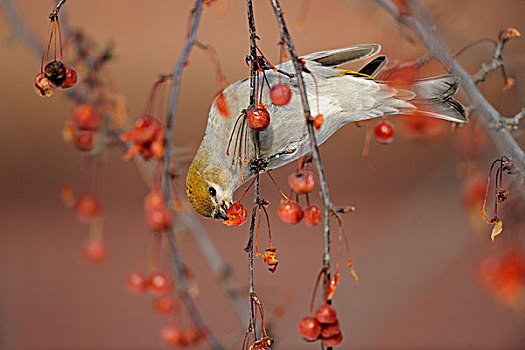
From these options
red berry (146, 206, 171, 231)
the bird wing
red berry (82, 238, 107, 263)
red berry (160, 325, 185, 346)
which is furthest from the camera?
red berry (82, 238, 107, 263)

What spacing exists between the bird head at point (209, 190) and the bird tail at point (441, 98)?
0.46 m

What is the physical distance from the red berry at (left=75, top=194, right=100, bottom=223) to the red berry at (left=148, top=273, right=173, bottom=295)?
31 centimetres

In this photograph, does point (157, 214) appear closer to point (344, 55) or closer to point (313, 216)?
point (313, 216)

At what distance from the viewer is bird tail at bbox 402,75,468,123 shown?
3.70ft

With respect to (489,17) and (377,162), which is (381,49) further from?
(377,162)

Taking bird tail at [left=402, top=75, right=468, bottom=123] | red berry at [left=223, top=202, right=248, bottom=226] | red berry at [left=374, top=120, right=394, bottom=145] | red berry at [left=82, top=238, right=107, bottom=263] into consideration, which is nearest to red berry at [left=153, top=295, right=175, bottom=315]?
red berry at [left=82, top=238, right=107, bottom=263]

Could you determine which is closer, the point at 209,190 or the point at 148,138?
the point at 148,138

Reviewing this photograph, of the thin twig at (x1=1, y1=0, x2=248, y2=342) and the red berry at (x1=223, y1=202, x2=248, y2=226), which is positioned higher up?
the thin twig at (x1=1, y1=0, x2=248, y2=342)

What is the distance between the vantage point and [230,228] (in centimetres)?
337

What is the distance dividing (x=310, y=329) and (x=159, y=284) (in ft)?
2.27

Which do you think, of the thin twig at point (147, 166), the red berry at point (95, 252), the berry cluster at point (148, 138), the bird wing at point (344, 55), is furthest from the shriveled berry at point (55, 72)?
the red berry at point (95, 252)

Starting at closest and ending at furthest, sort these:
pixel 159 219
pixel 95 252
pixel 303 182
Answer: pixel 303 182 < pixel 159 219 < pixel 95 252

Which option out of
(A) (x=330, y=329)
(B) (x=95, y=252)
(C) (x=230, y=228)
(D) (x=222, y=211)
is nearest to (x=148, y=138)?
(D) (x=222, y=211)

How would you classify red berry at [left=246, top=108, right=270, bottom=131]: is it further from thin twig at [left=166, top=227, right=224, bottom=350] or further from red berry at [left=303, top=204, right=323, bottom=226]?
thin twig at [left=166, top=227, right=224, bottom=350]
